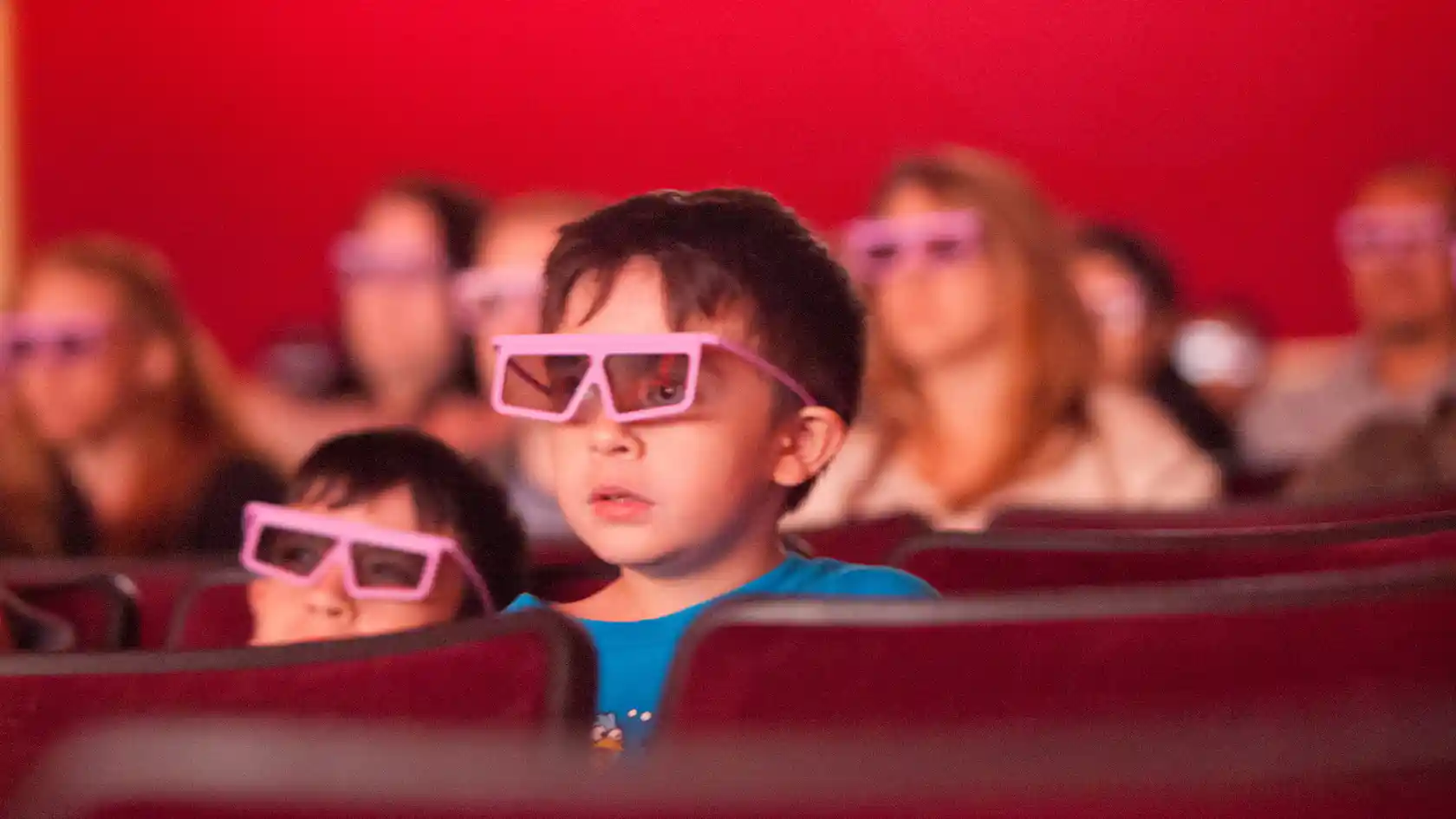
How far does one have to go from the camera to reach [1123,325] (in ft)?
15.0

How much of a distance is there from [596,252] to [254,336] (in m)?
5.24

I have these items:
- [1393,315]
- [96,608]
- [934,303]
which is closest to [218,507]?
[96,608]

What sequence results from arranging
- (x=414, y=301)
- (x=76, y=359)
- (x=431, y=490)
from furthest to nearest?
(x=414, y=301) → (x=76, y=359) → (x=431, y=490)

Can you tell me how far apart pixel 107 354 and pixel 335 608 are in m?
1.80

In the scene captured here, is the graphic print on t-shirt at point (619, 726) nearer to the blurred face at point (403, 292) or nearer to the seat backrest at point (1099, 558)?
the seat backrest at point (1099, 558)

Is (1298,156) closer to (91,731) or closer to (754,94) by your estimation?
(754,94)

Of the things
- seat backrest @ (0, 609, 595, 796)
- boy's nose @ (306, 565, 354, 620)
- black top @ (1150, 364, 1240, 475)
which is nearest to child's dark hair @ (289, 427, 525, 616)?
boy's nose @ (306, 565, 354, 620)

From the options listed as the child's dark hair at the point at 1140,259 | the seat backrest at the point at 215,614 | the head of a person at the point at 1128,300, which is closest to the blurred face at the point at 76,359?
the seat backrest at the point at 215,614

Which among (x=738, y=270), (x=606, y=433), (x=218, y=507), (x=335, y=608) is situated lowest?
(x=218, y=507)

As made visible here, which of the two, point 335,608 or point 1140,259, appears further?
point 1140,259

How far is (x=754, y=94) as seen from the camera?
10.0 ft

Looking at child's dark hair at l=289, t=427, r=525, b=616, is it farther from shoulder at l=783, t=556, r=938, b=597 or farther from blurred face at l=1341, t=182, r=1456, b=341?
blurred face at l=1341, t=182, r=1456, b=341

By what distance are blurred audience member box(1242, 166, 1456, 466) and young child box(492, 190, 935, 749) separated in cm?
264

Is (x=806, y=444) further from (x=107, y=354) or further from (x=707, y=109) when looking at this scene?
(x=707, y=109)
